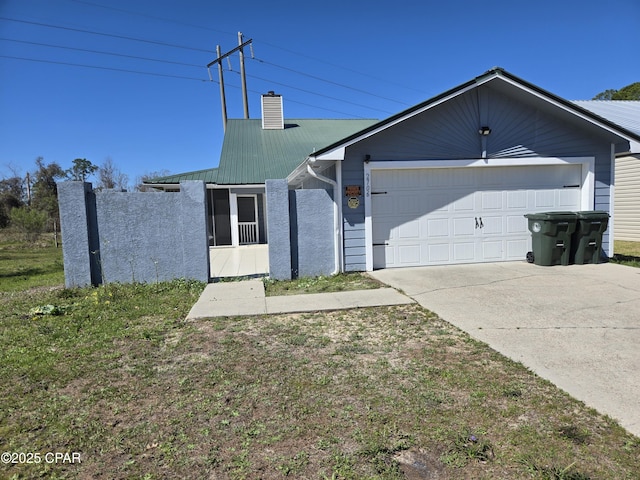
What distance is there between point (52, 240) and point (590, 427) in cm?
2226

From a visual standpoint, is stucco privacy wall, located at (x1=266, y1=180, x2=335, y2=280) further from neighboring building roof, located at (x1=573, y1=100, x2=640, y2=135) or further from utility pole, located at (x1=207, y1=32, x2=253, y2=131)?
utility pole, located at (x1=207, y1=32, x2=253, y2=131)

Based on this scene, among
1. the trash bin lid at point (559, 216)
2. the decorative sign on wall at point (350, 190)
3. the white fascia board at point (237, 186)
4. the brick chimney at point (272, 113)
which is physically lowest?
the trash bin lid at point (559, 216)

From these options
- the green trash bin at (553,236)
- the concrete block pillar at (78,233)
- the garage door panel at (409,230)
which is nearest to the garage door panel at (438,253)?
the garage door panel at (409,230)

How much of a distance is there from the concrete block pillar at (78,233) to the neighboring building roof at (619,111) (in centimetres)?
1367

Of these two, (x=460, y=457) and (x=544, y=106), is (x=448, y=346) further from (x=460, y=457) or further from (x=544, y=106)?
(x=544, y=106)

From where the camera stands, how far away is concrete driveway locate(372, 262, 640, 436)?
3.21 m

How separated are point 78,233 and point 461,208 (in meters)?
7.72

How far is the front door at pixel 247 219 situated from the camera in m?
15.5

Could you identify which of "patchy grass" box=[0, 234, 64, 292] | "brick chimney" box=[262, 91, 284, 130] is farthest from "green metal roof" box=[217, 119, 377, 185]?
"patchy grass" box=[0, 234, 64, 292]

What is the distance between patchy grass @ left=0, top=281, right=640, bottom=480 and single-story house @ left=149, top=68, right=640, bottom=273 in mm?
3979

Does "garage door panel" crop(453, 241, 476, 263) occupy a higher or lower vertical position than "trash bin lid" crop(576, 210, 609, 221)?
lower

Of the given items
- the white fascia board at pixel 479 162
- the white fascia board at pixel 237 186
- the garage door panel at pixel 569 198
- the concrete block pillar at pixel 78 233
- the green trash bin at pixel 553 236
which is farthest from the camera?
the white fascia board at pixel 237 186

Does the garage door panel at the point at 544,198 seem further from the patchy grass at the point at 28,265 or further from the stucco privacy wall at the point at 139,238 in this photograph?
the patchy grass at the point at 28,265

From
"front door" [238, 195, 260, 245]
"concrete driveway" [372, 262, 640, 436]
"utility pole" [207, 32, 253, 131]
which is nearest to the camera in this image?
"concrete driveway" [372, 262, 640, 436]
